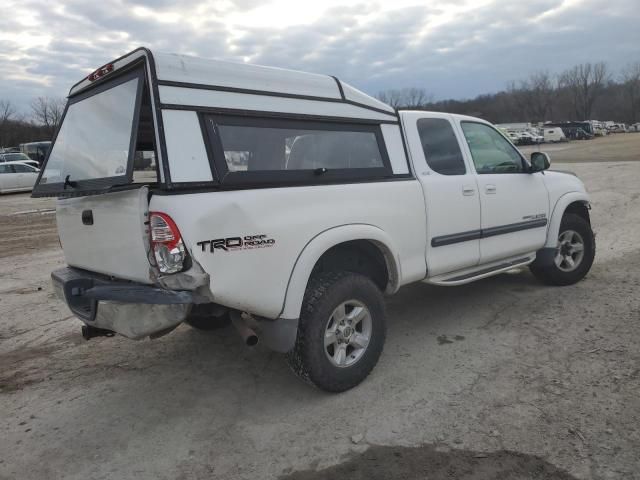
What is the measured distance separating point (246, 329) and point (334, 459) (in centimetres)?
95

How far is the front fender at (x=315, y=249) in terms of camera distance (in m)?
3.18

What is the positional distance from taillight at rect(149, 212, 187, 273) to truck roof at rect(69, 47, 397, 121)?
0.69 m

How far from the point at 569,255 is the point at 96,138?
5042 mm

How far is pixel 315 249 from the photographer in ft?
10.7

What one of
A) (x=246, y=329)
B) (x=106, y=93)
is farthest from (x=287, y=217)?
(x=106, y=93)

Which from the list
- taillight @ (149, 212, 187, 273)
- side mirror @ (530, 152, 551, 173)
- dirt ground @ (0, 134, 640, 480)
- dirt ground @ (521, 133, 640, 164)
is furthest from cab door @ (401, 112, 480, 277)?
dirt ground @ (521, 133, 640, 164)

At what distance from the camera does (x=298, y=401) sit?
11.6 ft

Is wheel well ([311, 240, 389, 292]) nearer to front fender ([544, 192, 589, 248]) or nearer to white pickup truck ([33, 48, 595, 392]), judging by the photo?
white pickup truck ([33, 48, 595, 392])

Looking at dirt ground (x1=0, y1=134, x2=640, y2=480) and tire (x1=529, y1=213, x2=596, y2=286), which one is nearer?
dirt ground (x1=0, y1=134, x2=640, y2=480)

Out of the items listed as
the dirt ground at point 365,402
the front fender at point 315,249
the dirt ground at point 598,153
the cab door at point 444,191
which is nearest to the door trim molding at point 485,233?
the cab door at point 444,191

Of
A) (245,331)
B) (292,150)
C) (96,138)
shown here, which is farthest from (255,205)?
(96,138)

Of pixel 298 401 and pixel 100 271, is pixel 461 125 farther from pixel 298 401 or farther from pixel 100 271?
pixel 100 271

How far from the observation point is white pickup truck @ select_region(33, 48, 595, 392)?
288cm

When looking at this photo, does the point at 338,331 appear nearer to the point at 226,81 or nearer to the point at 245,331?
the point at 245,331
